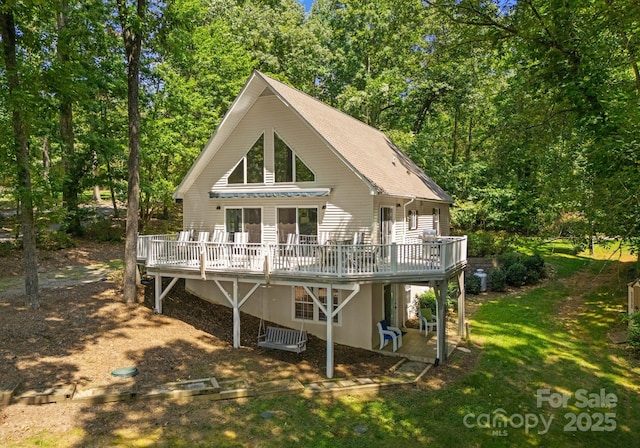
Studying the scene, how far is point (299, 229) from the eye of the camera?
1537 centimetres

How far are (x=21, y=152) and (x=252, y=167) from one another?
736 centimetres

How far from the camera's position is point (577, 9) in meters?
13.7

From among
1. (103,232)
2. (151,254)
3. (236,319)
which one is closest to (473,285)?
(236,319)

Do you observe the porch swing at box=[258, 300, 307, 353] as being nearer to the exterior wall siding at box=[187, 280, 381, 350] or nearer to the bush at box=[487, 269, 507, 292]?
the exterior wall siding at box=[187, 280, 381, 350]

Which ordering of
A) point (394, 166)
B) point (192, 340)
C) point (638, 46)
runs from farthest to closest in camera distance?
point (394, 166), point (192, 340), point (638, 46)

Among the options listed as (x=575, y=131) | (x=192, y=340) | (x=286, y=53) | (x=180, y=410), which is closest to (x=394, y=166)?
(x=575, y=131)

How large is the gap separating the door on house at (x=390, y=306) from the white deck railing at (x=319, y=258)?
3169 millimetres

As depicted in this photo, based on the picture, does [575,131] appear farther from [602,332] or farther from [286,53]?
[286,53]

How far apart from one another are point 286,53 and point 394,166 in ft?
66.6

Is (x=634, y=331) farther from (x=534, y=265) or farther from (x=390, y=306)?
(x=534, y=265)

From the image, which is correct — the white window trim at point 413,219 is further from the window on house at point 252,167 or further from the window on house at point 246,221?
the window on house at point 252,167

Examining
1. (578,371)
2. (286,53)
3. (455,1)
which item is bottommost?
(578,371)

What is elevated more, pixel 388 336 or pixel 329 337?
pixel 329 337

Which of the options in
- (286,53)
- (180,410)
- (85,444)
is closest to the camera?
(85,444)
